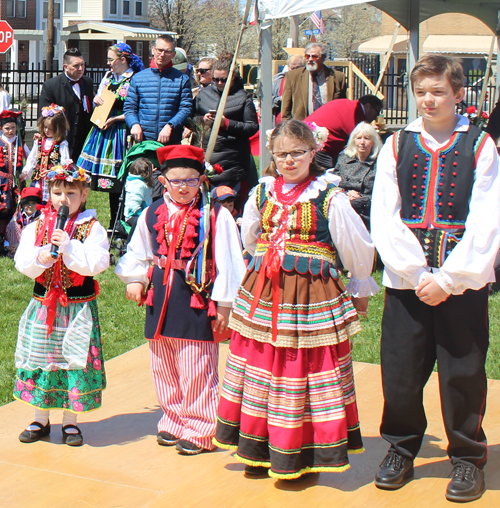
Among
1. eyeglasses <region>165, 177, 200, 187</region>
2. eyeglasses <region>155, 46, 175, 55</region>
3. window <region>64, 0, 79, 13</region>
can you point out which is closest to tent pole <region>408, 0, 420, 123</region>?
eyeglasses <region>155, 46, 175, 55</region>

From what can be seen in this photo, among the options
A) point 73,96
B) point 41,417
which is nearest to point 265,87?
point 73,96

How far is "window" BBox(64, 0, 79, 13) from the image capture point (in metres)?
46.7

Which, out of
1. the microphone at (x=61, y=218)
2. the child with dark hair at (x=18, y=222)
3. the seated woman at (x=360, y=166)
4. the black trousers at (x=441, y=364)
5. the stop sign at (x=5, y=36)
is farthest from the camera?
the stop sign at (x=5, y=36)

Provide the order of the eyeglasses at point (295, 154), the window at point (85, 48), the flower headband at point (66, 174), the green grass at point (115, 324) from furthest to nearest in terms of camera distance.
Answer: the window at point (85, 48)
the green grass at point (115, 324)
the flower headband at point (66, 174)
the eyeglasses at point (295, 154)

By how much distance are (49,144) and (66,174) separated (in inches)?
177

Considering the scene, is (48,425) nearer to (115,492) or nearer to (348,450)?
(115,492)

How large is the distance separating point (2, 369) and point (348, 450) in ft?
9.13

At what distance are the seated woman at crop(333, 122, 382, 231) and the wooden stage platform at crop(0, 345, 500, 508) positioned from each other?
10.1 feet

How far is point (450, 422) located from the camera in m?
3.40

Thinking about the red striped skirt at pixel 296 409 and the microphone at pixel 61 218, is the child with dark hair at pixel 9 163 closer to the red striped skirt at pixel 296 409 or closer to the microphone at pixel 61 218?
the microphone at pixel 61 218

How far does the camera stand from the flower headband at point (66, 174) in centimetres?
388

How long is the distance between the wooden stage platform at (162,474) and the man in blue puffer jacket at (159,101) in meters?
3.73

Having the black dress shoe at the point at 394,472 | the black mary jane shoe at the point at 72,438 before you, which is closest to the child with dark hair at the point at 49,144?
the black mary jane shoe at the point at 72,438

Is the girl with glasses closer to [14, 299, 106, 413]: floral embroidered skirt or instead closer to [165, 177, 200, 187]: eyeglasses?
[165, 177, 200, 187]: eyeglasses
